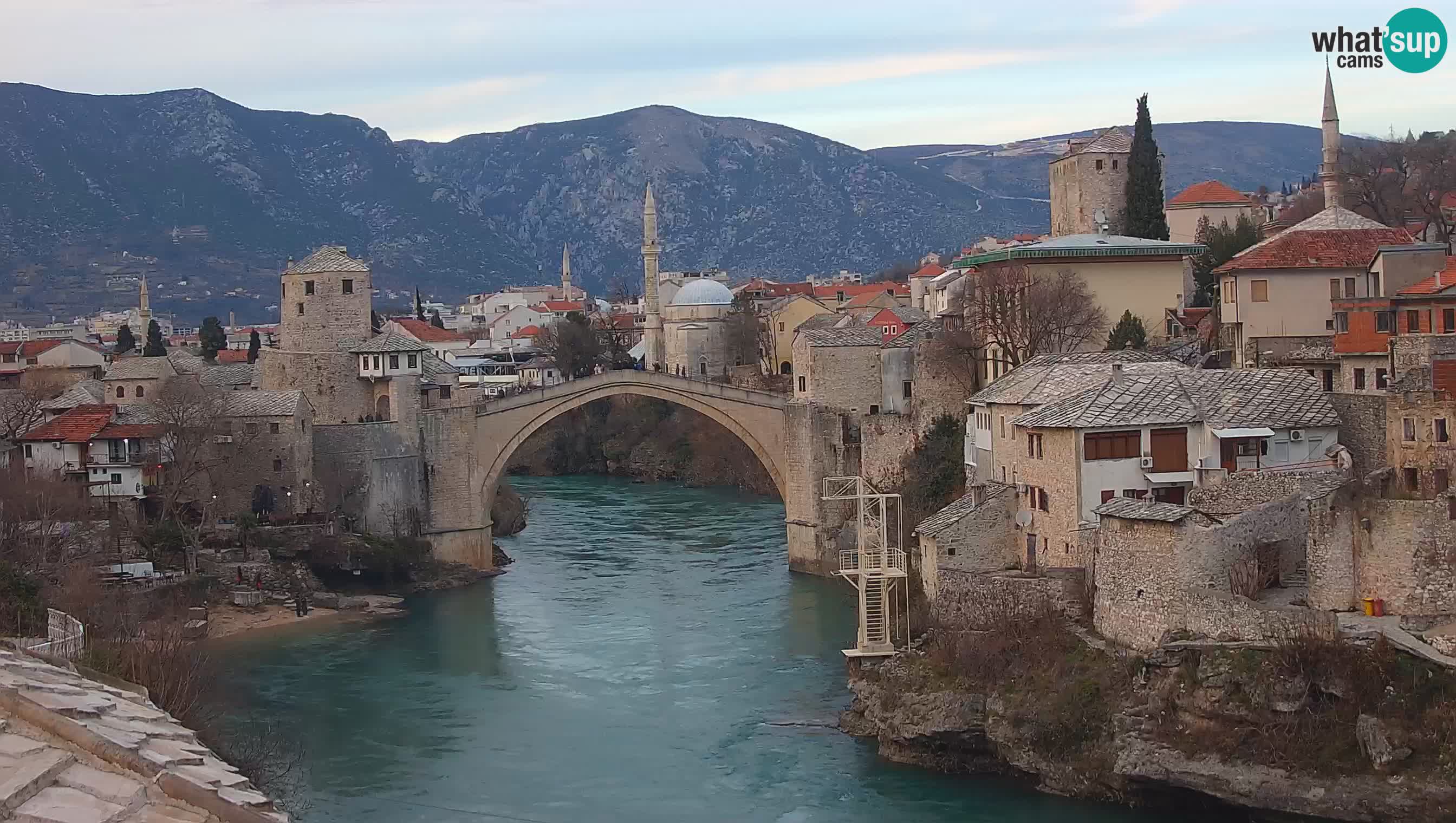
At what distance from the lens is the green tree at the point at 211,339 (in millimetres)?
66250

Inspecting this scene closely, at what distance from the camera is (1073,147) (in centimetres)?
5172

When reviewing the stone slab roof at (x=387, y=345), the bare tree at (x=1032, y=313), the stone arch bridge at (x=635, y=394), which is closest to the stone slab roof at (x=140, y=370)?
the stone slab roof at (x=387, y=345)

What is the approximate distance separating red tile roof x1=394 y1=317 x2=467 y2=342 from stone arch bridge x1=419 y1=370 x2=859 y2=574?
2656 centimetres

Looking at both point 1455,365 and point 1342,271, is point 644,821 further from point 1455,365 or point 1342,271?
point 1342,271

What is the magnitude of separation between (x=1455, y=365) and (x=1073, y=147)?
28204 mm

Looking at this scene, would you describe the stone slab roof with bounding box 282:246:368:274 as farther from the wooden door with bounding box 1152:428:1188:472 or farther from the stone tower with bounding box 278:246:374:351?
the wooden door with bounding box 1152:428:1188:472

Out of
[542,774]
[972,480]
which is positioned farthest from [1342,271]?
[542,774]

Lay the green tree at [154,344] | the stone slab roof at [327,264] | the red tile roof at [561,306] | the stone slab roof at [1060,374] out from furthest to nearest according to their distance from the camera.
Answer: the red tile roof at [561,306] < the green tree at [154,344] < the stone slab roof at [327,264] < the stone slab roof at [1060,374]

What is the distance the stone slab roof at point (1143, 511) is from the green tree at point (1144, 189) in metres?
22.1

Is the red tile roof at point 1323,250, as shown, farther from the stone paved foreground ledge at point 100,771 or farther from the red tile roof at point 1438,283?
the stone paved foreground ledge at point 100,771

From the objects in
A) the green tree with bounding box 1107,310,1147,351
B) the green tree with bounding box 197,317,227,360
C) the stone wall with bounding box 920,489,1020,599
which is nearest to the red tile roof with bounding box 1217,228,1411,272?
the green tree with bounding box 1107,310,1147,351

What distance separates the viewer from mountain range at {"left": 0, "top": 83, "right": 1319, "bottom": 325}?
137 m

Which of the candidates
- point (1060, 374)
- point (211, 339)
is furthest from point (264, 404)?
point (211, 339)

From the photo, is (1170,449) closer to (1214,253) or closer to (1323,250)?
(1323,250)
